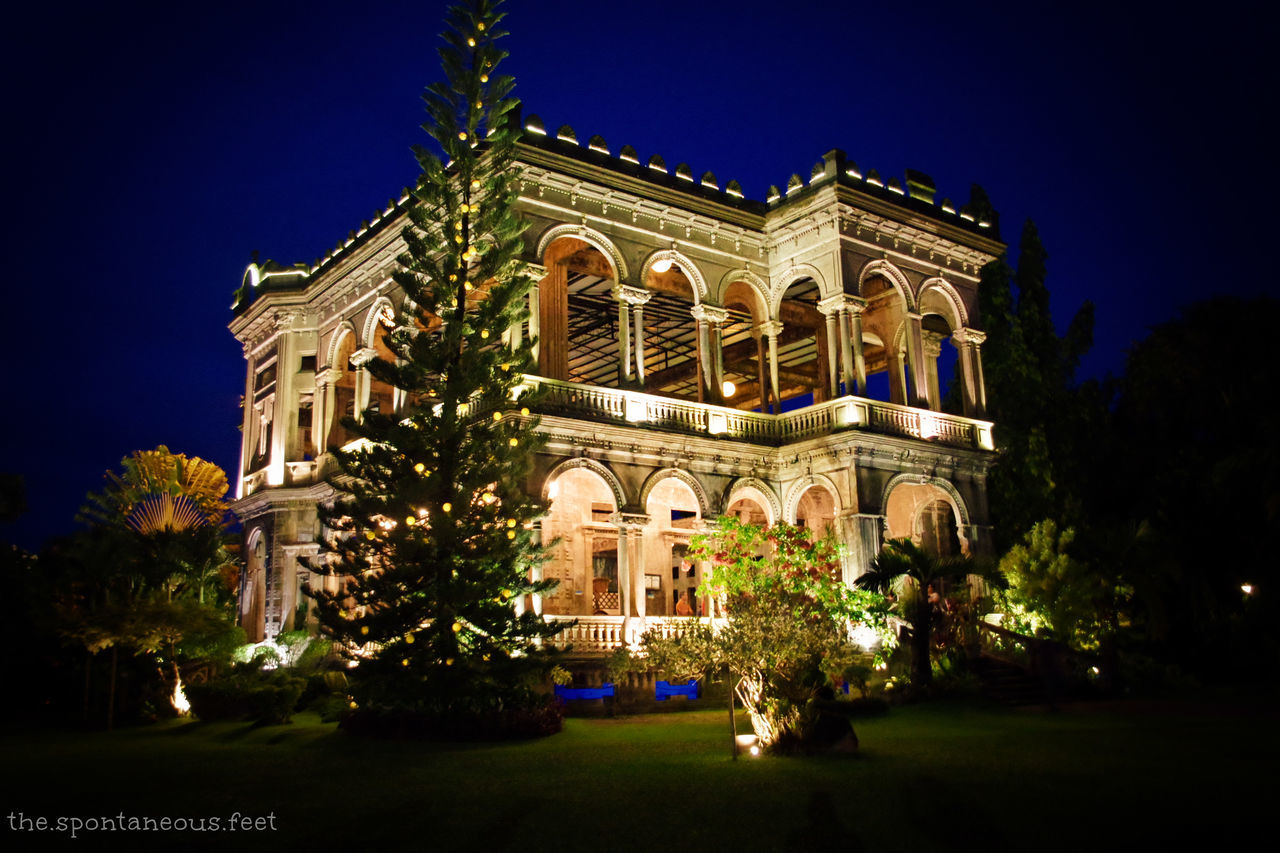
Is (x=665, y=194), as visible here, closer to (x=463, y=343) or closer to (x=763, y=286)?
(x=763, y=286)

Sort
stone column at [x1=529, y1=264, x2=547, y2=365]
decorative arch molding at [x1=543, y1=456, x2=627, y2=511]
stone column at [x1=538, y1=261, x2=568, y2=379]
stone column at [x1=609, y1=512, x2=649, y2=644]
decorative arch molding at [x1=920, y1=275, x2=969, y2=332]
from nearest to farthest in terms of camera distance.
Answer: decorative arch molding at [x1=543, y1=456, x2=627, y2=511]
stone column at [x1=609, y1=512, x2=649, y2=644]
stone column at [x1=529, y1=264, x2=547, y2=365]
stone column at [x1=538, y1=261, x2=568, y2=379]
decorative arch molding at [x1=920, y1=275, x2=969, y2=332]

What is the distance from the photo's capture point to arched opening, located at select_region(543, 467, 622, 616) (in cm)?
2317

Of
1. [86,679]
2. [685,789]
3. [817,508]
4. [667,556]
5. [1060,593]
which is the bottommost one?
[685,789]

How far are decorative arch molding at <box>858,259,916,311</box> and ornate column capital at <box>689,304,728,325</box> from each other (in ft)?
10.9

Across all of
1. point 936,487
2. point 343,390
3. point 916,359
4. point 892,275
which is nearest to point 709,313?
point 892,275

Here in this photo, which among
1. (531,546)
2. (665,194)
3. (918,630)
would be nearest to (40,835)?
(531,546)

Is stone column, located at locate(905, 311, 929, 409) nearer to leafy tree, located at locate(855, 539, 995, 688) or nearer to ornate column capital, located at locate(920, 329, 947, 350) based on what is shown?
ornate column capital, located at locate(920, 329, 947, 350)

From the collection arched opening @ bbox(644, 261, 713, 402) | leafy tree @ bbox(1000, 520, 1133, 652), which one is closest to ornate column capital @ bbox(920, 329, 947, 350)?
arched opening @ bbox(644, 261, 713, 402)

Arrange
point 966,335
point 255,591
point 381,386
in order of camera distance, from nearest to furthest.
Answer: point 966,335 → point 255,591 → point 381,386

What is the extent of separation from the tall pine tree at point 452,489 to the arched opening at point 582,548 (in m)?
6.45

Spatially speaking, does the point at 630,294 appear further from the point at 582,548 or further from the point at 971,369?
the point at 971,369

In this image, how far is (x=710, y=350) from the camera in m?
24.0

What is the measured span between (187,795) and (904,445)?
16533mm

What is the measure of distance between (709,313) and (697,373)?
1801mm
